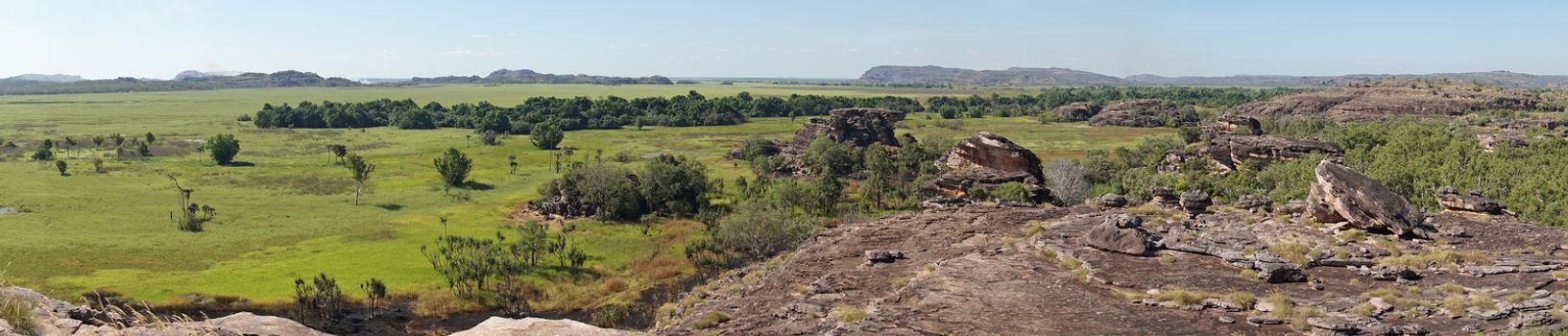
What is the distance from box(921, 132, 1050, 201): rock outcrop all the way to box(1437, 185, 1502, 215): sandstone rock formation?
29608 millimetres

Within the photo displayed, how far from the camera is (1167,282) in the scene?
3203 cm

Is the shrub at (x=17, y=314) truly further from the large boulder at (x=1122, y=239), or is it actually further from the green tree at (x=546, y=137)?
the green tree at (x=546, y=137)

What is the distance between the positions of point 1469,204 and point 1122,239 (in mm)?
21148

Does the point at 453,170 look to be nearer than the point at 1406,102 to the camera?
Yes

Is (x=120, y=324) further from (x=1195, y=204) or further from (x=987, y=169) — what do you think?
(x=987, y=169)

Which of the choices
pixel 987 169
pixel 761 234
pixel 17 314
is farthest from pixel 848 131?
pixel 17 314

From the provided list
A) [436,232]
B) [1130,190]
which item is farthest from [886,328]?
[1130,190]

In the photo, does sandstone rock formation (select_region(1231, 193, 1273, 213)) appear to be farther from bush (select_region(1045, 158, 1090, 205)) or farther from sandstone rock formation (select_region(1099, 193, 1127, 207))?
bush (select_region(1045, 158, 1090, 205))

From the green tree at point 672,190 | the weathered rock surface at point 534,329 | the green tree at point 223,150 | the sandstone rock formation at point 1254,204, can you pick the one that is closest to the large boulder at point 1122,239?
the sandstone rock formation at point 1254,204

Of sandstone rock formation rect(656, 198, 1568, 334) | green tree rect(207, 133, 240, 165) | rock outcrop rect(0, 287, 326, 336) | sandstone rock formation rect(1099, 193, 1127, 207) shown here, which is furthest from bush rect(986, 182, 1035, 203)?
green tree rect(207, 133, 240, 165)

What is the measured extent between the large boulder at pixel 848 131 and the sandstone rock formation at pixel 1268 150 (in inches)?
2393

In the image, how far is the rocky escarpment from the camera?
26797 mm

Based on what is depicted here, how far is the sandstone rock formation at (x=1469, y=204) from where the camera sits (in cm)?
4200

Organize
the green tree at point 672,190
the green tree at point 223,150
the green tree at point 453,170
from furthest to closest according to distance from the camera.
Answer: the green tree at point 223,150 < the green tree at point 453,170 < the green tree at point 672,190
